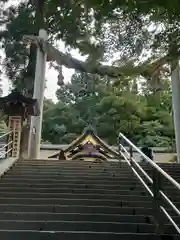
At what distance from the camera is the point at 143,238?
351cm

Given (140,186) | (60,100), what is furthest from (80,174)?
(60,100)

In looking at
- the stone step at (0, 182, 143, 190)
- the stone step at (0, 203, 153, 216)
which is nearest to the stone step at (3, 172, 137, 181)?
the stone step at (0, 182, 143, 190)

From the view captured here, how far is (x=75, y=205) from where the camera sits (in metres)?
4.73

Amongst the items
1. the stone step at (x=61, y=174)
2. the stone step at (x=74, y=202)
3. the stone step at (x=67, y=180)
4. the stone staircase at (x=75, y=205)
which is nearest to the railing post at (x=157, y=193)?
the stone staircase at (x=75, y=205)

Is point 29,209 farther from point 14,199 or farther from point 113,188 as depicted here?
point 113,188

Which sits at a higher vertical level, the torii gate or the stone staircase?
the torii gate

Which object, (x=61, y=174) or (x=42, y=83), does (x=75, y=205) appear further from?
(x=42, y=83)

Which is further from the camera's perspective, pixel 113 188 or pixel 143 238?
pixel 113 188

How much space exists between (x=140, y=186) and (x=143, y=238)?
2497mm

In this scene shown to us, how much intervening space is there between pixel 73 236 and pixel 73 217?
2.69 ft

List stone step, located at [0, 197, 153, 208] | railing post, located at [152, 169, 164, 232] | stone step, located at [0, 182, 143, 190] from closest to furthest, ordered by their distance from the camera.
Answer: railing post, located at [152, 169, 164, 232]
stone step, located at [0, 197, 153, 208]
stone step, located at [0, 182, 143, 190]

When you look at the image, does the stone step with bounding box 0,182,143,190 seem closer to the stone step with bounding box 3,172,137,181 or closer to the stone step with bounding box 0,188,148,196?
the stone step with bounding box 0,188,148,196

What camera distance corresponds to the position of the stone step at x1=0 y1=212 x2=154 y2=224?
4234 millimetres

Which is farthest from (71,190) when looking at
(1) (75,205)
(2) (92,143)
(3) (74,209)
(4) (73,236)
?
(2) (92,143)
